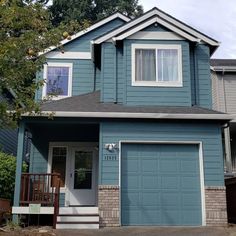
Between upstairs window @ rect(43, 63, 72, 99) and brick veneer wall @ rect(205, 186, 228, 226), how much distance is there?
6589 mm

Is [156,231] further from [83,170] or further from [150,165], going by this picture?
[83,170]

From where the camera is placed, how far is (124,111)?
11422mm

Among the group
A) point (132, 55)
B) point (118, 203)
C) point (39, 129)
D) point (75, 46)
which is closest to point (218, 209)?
point (118, 203)

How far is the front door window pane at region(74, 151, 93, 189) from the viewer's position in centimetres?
1341

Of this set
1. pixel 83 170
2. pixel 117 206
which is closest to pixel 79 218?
pixel 117 206

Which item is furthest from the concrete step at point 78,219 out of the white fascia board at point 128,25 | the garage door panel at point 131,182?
the white fascia board at point 128,25

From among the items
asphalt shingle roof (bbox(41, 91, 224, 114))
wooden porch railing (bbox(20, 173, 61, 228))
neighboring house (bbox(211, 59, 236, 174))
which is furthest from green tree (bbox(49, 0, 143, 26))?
wooden porch railing (bbox(20, 173, 61, 228))

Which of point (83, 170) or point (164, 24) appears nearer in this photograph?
point (164, 24)

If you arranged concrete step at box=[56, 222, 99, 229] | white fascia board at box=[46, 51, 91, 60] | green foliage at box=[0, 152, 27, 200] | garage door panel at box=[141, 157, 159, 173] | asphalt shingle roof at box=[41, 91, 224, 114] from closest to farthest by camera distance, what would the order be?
concrete step at box=[56, 222, 99, 229] < garage door panel at box=[141, 157, 159, 173] < asphalt shingle roof at box=[41, 91, 224, 114] < green foliage at box=[0, 152, 27, 200] < white fascia board at box=[46, 51, 91, 60]

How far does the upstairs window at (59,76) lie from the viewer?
48.8ft

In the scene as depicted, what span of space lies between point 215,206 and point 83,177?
4692 mm

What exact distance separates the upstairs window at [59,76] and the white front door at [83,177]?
2525 millimetres

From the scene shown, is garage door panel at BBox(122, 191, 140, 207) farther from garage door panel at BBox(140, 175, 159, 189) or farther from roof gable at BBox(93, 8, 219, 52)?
roof gable at BBox(93, 8, 219, 52)

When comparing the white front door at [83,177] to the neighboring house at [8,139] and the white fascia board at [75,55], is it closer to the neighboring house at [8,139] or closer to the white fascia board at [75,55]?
the white fascia board at [75,55]
